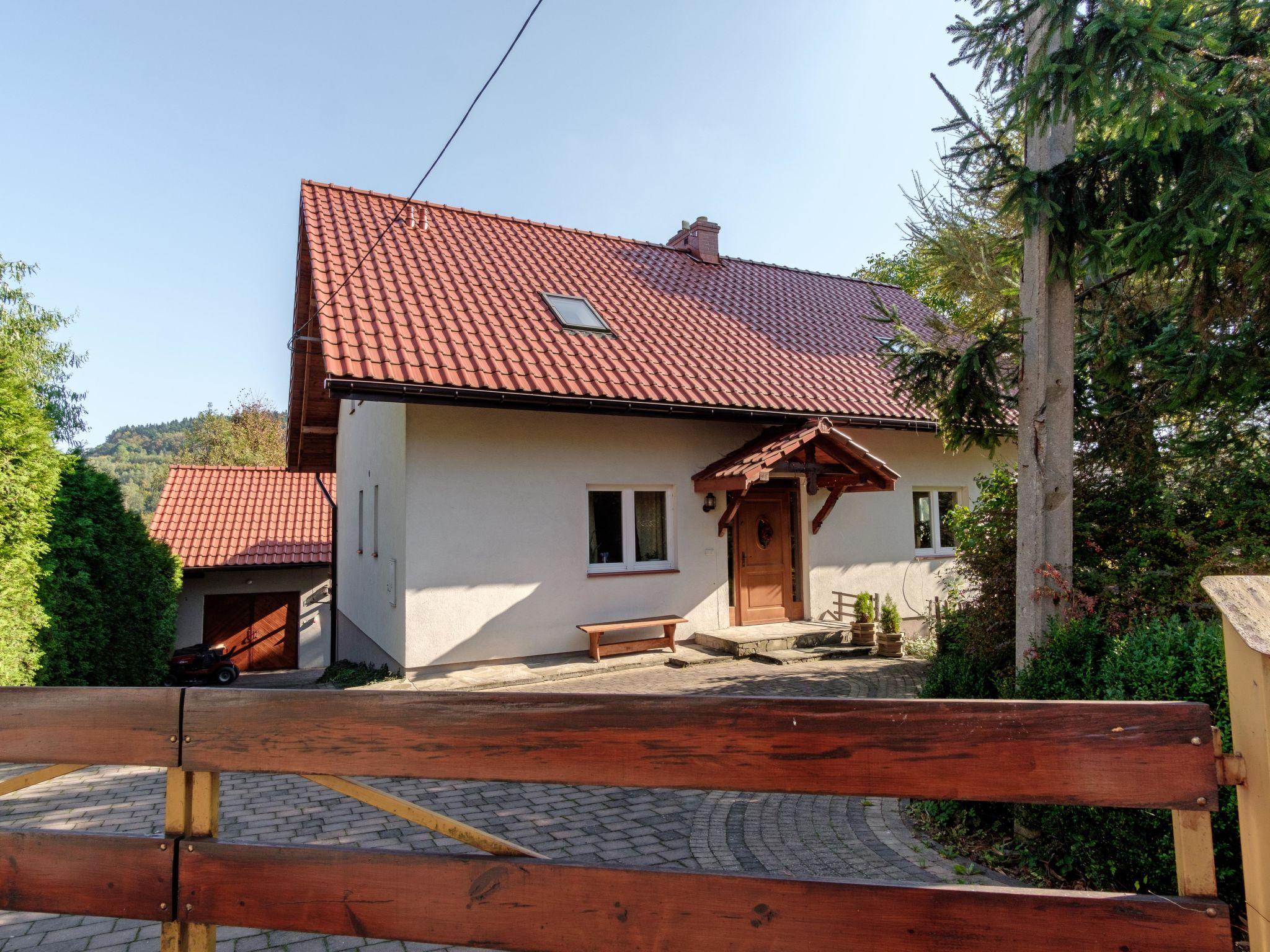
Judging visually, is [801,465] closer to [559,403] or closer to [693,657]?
[693,657]

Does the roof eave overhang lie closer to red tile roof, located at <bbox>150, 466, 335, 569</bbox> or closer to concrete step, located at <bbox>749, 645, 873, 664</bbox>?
red tile roof, located at <bbox>150, 466, 335, 569</bbox>

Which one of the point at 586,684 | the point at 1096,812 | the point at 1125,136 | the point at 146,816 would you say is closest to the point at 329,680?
the point at 586,684

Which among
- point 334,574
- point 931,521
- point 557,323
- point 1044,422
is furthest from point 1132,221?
point 334,574

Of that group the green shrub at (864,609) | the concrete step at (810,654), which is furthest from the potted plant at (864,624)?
the concrete step at (810,654)

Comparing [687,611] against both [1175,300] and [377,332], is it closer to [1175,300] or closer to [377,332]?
[377,332]

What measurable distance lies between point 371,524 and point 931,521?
9.71 metres

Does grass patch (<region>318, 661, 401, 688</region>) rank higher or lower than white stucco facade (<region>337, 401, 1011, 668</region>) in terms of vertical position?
lower

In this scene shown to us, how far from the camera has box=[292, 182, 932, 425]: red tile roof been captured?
32.0 feet

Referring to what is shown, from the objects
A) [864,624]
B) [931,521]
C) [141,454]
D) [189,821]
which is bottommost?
[864,624]

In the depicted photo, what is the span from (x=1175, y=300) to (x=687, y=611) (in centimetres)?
719

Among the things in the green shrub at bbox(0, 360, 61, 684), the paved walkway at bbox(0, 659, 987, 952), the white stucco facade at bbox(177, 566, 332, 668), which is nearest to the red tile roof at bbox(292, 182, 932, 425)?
the green shrub at bbox(0, 360, 61, 684)

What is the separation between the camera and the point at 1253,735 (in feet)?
5.08

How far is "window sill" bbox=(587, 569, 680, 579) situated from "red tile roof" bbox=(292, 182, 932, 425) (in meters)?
2.45

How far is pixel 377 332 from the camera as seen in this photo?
9664 millimetres
